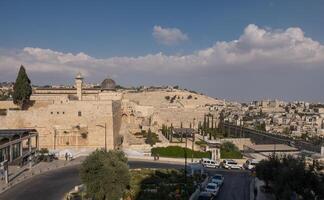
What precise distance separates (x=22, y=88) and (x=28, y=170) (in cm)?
1833

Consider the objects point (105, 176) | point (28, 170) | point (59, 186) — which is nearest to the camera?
point (105, 176)

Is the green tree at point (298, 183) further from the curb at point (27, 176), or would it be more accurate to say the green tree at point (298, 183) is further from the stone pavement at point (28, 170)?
the stone pavement at point (28, 170)

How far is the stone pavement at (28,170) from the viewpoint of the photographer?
2597 centimetres

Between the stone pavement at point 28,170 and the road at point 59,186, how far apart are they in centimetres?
55

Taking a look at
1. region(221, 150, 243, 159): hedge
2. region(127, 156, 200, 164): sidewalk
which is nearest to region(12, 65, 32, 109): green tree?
region(127, 156, 200, 164): sidewalk

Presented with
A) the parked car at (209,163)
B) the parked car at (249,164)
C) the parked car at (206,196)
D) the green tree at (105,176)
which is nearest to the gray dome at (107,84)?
the parked car at (209,163)

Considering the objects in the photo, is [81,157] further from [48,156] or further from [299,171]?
[299,171]

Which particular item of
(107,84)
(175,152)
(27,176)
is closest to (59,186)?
(27,176)

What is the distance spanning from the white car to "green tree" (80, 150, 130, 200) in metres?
6.52

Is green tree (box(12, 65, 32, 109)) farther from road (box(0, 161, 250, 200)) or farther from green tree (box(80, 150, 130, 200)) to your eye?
green tree (box(80, 150, 130, 200))

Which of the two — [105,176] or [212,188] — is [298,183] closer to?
[212,188]

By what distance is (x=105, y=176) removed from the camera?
19.0 meters

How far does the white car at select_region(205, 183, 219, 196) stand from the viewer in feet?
78.7

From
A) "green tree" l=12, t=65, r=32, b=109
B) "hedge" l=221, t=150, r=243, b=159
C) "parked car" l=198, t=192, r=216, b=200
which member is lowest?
"hedge" l=221, t=150, r=243, b=159
